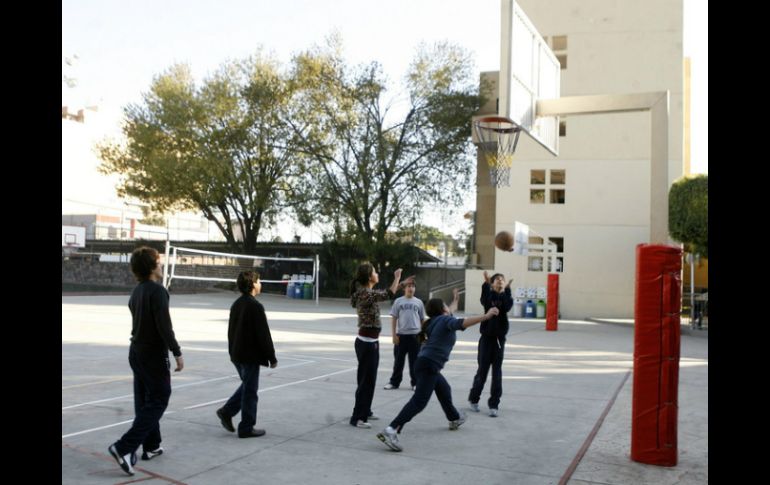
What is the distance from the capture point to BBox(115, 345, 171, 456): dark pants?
584cm

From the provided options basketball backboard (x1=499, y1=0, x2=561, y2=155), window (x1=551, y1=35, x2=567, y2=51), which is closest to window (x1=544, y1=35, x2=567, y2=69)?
window (x1=551, y1=35, x2=567, y2=51)

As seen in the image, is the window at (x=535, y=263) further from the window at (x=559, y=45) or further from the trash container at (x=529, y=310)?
the window at (x=559, y=45)

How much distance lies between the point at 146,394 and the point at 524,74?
20.8 feet

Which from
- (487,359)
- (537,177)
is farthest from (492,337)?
(537,177)

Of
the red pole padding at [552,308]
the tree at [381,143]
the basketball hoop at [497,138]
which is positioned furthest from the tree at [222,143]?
the basketball hoop at [497,138]

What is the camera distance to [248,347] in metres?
7.03

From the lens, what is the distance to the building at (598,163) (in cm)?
3117

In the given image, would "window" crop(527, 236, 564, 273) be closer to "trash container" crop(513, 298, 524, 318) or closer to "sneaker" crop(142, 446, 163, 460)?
"trash container" crop(513, 298, 524, 318)

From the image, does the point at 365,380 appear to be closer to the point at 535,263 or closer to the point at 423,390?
the point at 423,390
